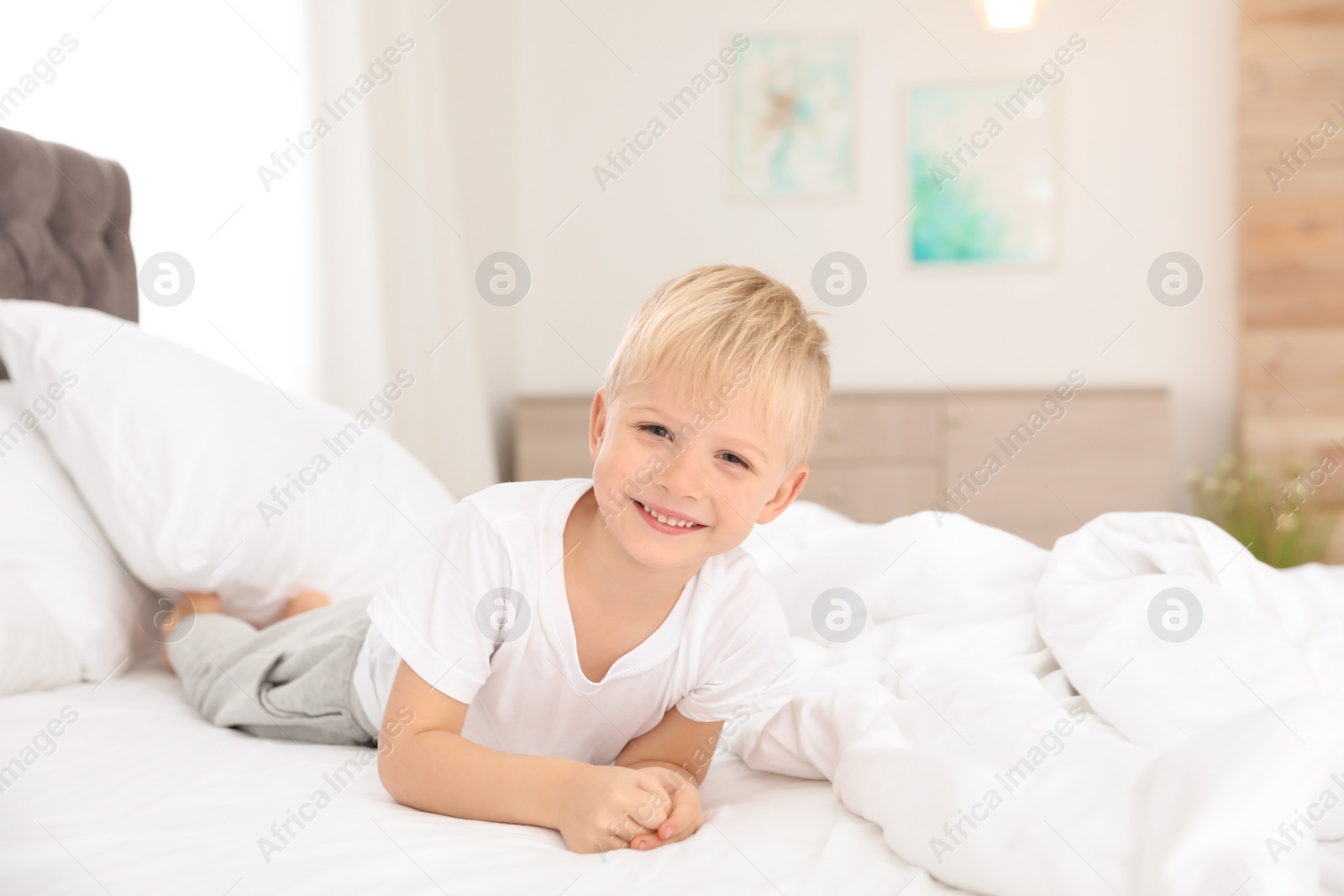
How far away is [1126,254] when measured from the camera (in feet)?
12.5

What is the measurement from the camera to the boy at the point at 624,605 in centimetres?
91

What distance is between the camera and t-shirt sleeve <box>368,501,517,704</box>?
963 millimetres

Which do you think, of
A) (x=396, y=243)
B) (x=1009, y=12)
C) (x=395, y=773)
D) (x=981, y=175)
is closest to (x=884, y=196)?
(x=981, y=175)

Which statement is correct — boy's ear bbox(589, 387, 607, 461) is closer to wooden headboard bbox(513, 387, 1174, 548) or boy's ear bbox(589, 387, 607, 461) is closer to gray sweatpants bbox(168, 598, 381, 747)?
gray sweatpants bbox(168, 598, 381, 747)

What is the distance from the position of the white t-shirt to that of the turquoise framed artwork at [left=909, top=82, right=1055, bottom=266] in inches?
118

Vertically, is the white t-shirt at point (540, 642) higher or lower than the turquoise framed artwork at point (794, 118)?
lower

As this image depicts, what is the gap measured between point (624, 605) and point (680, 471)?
0.60ft

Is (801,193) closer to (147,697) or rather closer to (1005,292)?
(1005,292)

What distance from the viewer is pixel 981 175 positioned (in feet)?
12.5

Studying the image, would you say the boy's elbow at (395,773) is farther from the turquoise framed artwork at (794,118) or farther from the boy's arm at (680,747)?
the turquoise framed artwork at (794,118)

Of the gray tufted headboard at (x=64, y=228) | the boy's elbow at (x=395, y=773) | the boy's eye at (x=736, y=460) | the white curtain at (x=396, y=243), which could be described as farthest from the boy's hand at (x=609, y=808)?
the white curtain at (x=396, y=243)

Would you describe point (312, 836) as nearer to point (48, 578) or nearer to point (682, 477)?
point (682, 477)

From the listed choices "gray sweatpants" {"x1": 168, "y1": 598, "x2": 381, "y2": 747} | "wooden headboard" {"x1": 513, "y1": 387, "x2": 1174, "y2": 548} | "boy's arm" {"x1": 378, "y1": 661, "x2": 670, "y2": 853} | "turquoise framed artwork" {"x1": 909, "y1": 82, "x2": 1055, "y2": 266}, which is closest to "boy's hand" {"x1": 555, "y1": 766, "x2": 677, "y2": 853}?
"boy's arm" {"x1": 378, "y1": 661, "x2": 670, "y2": 853}

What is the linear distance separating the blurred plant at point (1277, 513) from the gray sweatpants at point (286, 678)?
2.96m
